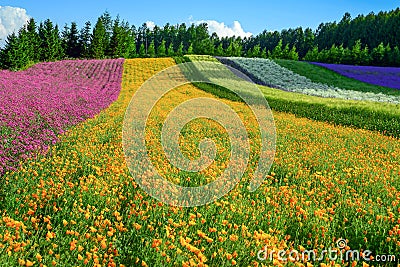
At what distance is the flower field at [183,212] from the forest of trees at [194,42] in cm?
3578

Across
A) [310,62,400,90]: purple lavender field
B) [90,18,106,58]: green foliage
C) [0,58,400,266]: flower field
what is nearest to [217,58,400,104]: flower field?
[310,62,400,90]: purple lavender field

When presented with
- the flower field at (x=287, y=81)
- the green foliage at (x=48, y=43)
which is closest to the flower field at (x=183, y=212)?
the flower field at (x=287, y=81)

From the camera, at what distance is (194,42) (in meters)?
98.8

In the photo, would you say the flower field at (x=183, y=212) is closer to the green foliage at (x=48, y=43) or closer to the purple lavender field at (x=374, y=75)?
the purple lavender field at (x=374, y=75)

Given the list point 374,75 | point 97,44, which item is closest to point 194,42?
point 97,44

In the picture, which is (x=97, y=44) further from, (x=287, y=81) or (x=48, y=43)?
(x=287, y=81)

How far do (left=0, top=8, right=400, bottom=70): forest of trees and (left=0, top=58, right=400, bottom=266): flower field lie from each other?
35.8 m

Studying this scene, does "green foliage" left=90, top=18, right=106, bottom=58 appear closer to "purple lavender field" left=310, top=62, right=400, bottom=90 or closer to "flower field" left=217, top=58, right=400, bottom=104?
"flower field" left=217, top=58, right=400, bottom=104

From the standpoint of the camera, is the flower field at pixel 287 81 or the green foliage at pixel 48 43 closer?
the flower field at pixel 287 81

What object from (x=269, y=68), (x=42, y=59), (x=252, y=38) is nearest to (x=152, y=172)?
(x=269, y=68)

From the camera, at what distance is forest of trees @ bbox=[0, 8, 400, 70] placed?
159ft

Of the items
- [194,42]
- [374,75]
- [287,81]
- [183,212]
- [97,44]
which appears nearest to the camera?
[183,212]

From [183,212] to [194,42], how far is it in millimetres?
98183

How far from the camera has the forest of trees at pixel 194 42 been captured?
48.5 metres
